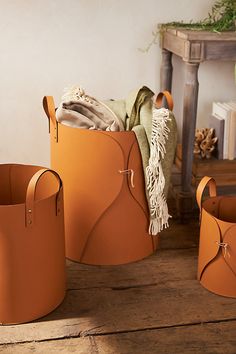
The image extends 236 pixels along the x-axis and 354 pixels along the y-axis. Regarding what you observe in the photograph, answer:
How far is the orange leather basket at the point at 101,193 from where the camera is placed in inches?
65.5

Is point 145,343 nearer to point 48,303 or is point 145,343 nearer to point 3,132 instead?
point 48,303

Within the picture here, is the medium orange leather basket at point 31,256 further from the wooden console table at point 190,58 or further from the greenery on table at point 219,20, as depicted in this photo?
the greenery on table at point 219,20

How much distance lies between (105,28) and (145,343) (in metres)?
1.27

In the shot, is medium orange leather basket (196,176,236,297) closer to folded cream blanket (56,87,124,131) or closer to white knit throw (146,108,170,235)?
white knit throw (146,108,170,235)

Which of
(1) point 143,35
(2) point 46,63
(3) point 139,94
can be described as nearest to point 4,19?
(2) point 46,63

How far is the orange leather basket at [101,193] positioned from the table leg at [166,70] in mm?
634

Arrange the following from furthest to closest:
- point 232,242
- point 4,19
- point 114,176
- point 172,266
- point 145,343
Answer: point 4,19 → point 172,266 → point 114,176 → point 232,242 → point 145,343

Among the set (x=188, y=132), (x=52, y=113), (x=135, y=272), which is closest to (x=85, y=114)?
(x=52, y=113)

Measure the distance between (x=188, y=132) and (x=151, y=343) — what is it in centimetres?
82

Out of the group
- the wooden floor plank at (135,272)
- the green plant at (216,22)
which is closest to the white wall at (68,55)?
the green plant at (216,22)

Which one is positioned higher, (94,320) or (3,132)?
(3,132)

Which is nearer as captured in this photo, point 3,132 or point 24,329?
point 24,329

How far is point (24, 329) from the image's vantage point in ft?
4.78

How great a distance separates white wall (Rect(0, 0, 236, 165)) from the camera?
6.98ft
